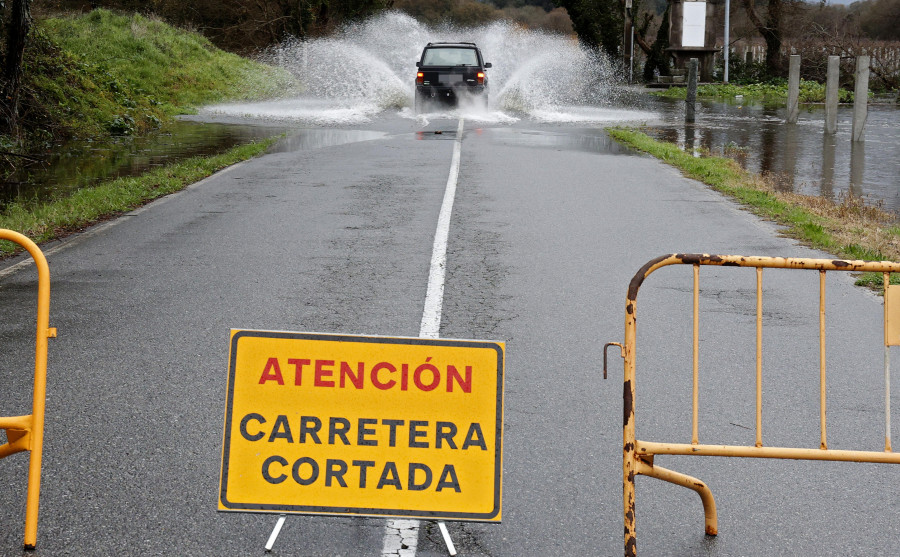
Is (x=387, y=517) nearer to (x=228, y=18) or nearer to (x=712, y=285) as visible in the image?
(x=712, y=285)

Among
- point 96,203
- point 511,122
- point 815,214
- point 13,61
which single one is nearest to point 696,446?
point 815,214

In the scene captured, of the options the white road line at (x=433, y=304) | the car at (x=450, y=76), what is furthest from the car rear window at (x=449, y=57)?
the white road line at (x=433, y=304)

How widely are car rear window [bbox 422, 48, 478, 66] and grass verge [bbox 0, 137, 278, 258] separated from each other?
41.0 ft

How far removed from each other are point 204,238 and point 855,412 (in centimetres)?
692

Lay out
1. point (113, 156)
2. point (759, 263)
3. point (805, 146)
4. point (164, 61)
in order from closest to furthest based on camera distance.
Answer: point (759, 263)
point (113, 156)
point (805, 146)
point (164, 61)

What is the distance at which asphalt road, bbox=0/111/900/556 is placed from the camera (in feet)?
14.2

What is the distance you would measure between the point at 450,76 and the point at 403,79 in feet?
36.3

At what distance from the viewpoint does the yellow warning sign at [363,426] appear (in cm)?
419

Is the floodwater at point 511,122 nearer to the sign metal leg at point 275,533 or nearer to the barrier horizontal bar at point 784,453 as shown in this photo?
the barrier horizontal bar at point 784,453

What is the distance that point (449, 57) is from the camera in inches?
1152

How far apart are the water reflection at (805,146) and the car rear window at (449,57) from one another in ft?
17.7

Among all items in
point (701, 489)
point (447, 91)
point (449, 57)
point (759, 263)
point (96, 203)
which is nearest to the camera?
A: point (701, 489)

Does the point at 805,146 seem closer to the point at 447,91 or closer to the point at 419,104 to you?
the point at 447,91

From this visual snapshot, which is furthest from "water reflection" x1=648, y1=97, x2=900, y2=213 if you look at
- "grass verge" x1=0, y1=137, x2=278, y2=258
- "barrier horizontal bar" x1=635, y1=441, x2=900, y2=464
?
"barrier horizontal bar" x1=635, y1=441, x2=900, y2=464
